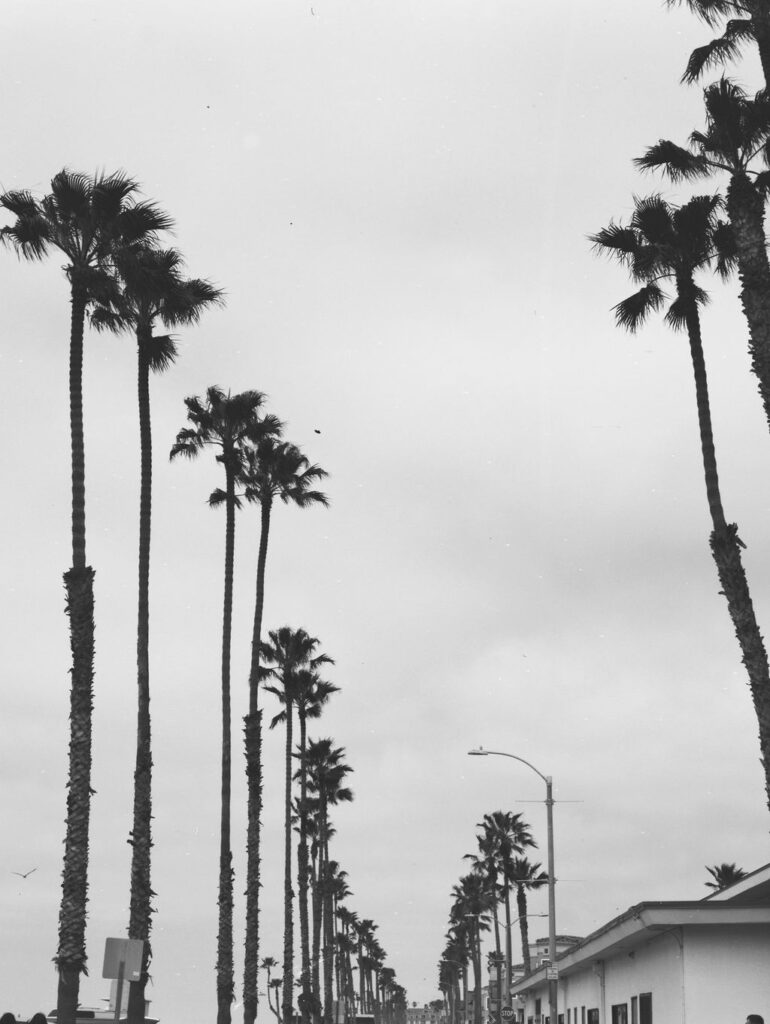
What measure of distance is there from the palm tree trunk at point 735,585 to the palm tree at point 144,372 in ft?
37.7

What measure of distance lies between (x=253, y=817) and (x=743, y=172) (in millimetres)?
26774

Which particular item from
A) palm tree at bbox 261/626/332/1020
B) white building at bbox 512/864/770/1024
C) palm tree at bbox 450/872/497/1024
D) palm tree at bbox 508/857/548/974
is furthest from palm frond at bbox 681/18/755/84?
palm tree at bbox 450/872/497/1024

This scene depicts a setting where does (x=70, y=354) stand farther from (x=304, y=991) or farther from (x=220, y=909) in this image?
(x=304, y=991)

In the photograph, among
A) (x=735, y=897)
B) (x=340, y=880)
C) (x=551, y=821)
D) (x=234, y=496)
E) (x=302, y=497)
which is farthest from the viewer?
(x=340, y=880)

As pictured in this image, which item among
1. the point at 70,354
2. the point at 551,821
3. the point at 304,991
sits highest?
the point at 70,354

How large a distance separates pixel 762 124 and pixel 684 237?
2969 mm

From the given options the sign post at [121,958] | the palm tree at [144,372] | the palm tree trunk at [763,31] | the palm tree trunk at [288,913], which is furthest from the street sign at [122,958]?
the palm tree trunk at [288,913]

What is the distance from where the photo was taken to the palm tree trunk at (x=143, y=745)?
96.7 ft

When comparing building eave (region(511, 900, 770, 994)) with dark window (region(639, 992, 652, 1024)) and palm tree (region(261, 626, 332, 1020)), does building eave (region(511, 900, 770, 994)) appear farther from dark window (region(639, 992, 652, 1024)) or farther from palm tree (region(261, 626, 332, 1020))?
palm tree (region(261, 626, 332, 1020))

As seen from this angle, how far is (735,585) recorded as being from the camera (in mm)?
21453

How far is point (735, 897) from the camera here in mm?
25422

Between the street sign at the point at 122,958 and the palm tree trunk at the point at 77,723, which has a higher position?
the palm tree trunk at the point at 77,723

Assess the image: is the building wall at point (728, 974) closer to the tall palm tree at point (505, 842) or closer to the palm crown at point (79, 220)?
the palm crown at point (79, 220)

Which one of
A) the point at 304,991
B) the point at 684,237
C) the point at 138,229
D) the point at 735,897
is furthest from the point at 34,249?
the point at 304,991
